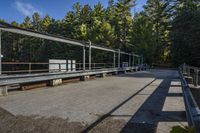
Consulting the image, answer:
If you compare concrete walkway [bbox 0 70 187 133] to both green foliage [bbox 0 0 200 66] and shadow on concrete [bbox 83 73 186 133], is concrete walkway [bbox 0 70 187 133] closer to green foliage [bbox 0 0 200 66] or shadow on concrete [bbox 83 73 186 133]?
shadow on concrete [bbox 83 73 186 133]

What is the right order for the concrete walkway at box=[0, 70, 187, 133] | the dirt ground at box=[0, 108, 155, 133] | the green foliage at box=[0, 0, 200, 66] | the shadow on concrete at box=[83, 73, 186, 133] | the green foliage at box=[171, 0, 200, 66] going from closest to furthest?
1. the dirt ground at box=[0, 108, 155, 133]
2. the shadow on concrete at box=[83, 73, 186, 133]
3. the concrete walkway at box=[0, 70, 187, 133]
4. the green foliage at box=[171, 0, 200, 66]
5. the green foliage at box=[0, 0, 200, 66]

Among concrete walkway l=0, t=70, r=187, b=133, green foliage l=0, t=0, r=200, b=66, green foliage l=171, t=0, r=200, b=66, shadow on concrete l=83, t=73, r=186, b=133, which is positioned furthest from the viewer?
green foliage l=0, t=0, r=200, b=66

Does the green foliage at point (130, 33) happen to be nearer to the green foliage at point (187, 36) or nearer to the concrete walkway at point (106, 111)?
the green foliage at point (187, 36)

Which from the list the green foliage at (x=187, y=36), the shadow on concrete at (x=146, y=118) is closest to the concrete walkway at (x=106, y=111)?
the shadow on concrete at (x=146, y=118)

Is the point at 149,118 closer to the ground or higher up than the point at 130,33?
closer to the ground

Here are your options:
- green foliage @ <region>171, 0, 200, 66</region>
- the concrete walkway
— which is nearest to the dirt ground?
the concrete walkway

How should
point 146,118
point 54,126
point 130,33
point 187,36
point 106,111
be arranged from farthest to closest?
1. point 130,33
2. point 187,36
3. point 106,111
4. point 146,118
5. point 54,126

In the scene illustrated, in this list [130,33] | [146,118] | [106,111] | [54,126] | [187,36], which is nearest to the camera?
[54,126]

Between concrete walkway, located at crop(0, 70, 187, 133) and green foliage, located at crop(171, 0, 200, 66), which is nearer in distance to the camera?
concrete walkway, located at crop(0, 70, 187, 133)

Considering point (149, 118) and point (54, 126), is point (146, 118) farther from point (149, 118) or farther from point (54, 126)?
point (54, 126)

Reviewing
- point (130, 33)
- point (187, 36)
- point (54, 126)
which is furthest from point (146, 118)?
point (130, 33)

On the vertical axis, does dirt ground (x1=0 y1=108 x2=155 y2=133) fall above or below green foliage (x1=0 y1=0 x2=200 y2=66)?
below

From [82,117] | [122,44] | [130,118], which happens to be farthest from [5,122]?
[122,44]

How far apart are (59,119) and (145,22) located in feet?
161
